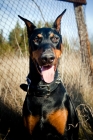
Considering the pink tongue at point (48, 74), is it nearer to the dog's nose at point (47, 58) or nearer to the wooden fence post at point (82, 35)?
the dog's nose at point (47, 58)

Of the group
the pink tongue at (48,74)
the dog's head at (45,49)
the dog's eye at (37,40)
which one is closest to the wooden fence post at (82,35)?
the dog's head at (45,49)


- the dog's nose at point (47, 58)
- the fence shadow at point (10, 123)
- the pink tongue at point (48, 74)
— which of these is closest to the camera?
the dog's nose at point (47, 58)

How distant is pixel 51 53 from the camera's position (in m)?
2.60

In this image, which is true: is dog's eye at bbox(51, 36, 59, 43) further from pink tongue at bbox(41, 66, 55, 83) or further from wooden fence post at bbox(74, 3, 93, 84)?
wooden fence post at bbox(74, 3, 93, 84)

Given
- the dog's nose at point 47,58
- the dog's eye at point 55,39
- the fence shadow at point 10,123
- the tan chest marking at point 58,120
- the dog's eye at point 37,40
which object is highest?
the dog's eye at point 37,40

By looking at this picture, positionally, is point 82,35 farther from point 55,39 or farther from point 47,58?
point 47,58

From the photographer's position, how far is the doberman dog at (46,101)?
279 centimetres

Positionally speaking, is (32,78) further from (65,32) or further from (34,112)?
(65,32)

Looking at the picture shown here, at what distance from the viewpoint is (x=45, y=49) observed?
2.69 metres

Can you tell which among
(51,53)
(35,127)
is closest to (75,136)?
(35,127)

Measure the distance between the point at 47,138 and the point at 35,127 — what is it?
21 cm

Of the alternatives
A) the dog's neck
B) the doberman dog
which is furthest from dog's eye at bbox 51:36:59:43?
the dog's neck

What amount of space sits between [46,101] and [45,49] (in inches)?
26.2

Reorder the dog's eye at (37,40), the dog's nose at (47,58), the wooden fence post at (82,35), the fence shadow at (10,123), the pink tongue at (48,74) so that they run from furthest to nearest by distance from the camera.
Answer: the wooden fence post at (82,35), the fence shadow at (10,123), the dog's eye at (37,40), the pink tongue at (48,74), the dog's nose at (47,58)
